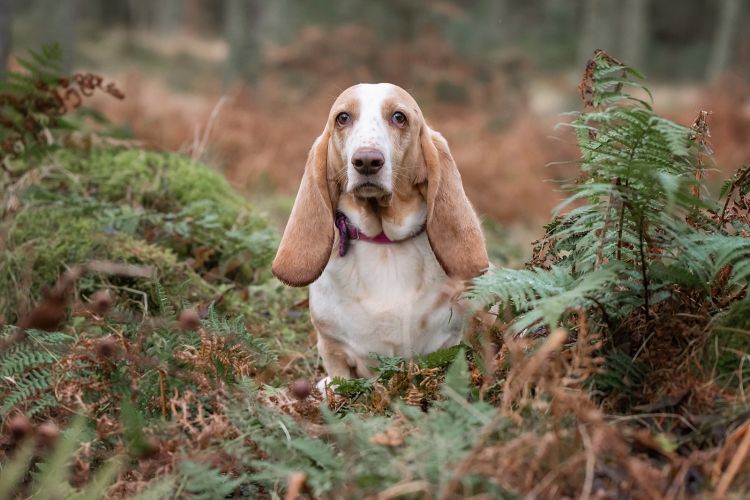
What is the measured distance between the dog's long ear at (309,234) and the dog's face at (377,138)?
9 cm

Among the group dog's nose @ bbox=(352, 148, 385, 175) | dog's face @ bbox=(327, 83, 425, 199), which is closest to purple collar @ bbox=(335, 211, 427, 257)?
dog's face @ bbox=(327, 83, 425, 199)

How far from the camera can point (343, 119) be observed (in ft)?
12.6

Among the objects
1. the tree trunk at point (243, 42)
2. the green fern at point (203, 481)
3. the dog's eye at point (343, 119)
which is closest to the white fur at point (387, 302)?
the dog's eye at point (343, 119)

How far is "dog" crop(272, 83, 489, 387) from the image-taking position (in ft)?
12.2

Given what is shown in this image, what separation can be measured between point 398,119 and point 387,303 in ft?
2.74

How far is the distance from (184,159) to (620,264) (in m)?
3.88

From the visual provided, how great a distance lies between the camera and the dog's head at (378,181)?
12.0 feet

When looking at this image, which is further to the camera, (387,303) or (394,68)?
Answer: (394,68)

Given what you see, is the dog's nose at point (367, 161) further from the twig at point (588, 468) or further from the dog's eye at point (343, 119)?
the twig at point (588, 468)

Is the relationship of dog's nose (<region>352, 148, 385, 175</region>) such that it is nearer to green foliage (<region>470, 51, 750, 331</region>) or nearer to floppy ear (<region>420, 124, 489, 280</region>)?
floppy ear (<region>420, 124, 489, 280</region>)

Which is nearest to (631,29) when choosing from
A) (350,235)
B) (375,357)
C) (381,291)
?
(350,235)

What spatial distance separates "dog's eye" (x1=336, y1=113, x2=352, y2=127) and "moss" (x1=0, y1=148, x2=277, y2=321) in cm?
105

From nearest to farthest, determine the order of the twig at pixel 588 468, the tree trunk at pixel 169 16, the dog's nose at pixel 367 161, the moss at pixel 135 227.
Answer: the twig at pixel 588 468 → the dog's nose at pixel 367 161 → the moss at pixel 135 227 → the tree trunk at pixel 169 16

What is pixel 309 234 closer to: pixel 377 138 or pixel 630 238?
pixel 377 138
